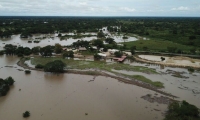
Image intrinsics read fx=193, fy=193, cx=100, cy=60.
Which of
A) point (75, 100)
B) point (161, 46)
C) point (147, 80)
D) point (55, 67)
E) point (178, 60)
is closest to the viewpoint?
point (75, 100)

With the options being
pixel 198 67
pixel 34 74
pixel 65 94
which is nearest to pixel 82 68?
pixel 34 74

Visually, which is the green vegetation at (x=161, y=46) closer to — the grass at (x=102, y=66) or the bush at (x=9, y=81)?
the grass at (x=102, y=66)

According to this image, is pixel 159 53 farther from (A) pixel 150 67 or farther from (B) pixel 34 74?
(B) pixel 34 74

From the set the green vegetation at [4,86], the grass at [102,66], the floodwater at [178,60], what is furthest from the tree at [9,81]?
the floodwater at [178,60]

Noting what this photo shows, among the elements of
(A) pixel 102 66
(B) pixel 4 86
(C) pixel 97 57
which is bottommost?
(B) pixel 4 86

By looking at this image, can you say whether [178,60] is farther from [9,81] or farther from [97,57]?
[9,81]

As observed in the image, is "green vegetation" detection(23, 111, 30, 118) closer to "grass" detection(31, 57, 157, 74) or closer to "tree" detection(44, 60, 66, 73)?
"tree" detection(44, 60, 66, 73)

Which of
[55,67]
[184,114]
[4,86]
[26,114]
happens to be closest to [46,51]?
[55,67]

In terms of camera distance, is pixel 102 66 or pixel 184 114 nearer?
pixel 184 114

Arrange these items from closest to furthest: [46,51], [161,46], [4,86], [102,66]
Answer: [4,86] < [102,66] < [46,51] < [161,46]
